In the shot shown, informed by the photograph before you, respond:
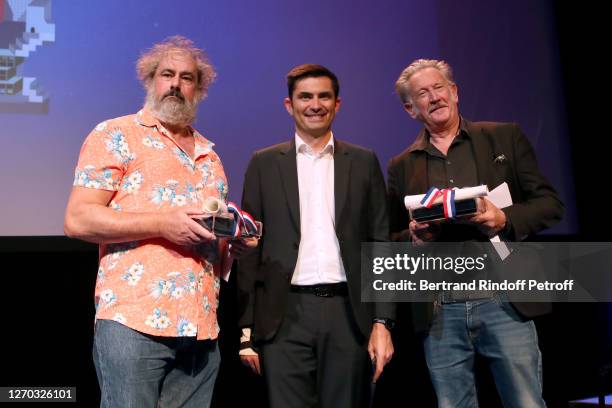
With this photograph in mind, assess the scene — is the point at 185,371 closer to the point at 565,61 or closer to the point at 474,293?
the point at 474,293

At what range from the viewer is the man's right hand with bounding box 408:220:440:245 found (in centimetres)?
235

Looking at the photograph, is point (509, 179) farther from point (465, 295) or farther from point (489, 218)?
point (465, 295)

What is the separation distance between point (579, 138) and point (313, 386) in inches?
108

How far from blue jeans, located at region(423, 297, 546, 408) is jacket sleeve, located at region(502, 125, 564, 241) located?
303 millimetres

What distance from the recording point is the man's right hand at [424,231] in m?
2.35

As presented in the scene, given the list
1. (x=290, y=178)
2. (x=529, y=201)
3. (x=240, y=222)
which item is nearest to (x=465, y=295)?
(x=529, y=201)

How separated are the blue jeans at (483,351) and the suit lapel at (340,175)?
56 centimetres

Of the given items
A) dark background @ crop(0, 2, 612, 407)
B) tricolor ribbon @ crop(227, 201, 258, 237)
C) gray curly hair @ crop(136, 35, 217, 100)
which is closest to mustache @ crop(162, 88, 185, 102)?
gray curly hair @ crop(136, 35, 217, 100)

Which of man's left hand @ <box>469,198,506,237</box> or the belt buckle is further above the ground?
man's left hand @ <box>469,198,506,237</box>

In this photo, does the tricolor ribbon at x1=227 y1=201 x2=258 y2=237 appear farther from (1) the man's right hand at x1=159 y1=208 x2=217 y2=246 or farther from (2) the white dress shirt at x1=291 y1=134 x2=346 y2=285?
(2) the white dress shirt at x1=291 y1=134 x2=346 y2=285

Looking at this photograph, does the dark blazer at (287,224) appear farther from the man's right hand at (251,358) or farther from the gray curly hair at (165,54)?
the gray curly hair at (165,54)

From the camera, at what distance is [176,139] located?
2357 millimetres

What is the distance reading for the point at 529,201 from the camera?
252cm

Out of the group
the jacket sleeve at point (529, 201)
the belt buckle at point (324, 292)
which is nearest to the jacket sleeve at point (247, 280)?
the belt buckle at point (324, 292)
